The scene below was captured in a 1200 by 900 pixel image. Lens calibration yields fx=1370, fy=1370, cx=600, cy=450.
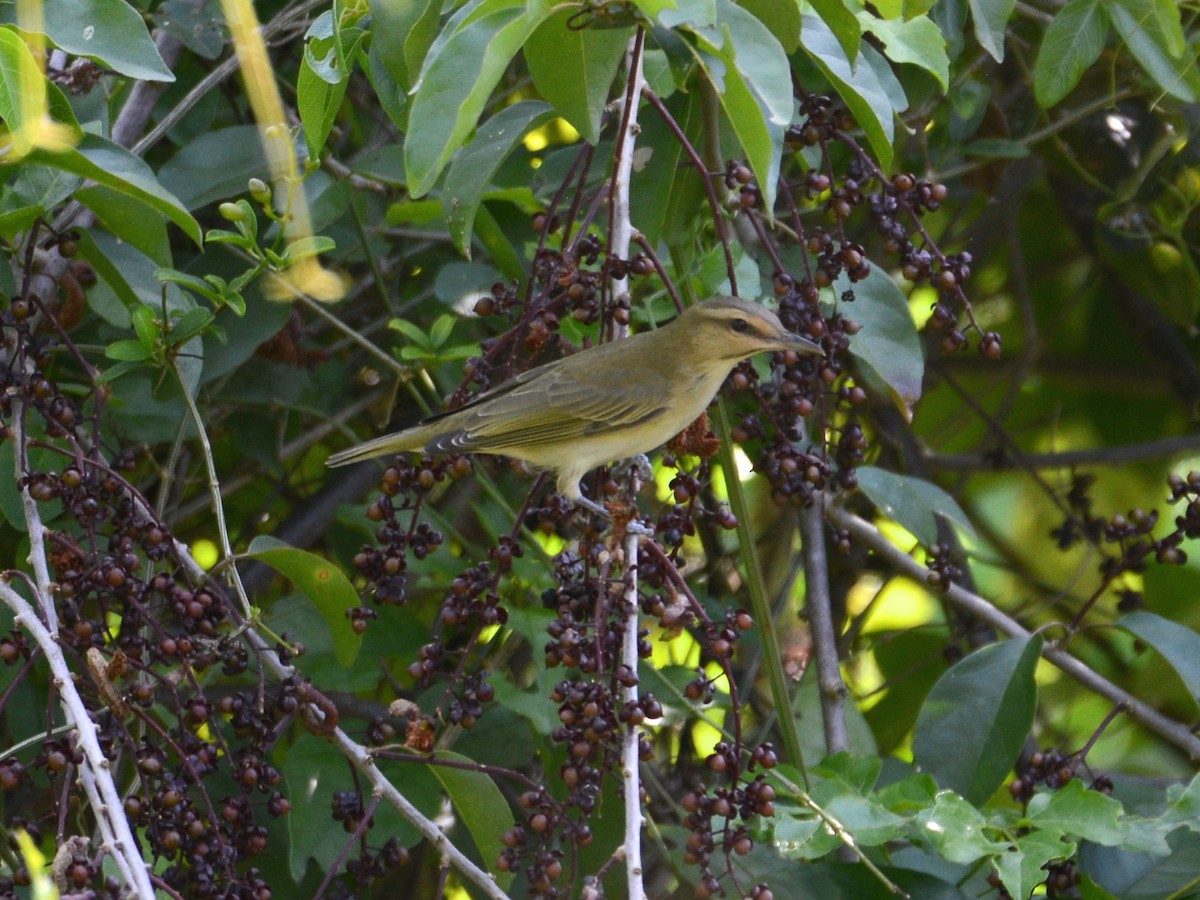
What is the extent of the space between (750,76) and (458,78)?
1.40 ft

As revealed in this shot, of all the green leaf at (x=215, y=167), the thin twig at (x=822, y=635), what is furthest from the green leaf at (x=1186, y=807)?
the green leaf at (x=215, y=167)

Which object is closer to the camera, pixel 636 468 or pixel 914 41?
pixel 914 41

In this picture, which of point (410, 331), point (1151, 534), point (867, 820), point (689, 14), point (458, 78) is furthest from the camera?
point (410, 331)

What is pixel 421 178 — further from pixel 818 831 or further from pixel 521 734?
pixel 521 734

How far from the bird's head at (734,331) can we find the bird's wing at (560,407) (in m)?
0.26

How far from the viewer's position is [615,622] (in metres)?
2.32

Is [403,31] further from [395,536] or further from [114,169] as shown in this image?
[395,536]

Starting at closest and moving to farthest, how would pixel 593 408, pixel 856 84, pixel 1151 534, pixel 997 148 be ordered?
pixel 856 84, pixel 1151 534, pixel 593 408, pixel 997 148

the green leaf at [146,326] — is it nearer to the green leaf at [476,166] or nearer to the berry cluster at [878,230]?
the green leaf at [476,166]

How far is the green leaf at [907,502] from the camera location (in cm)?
319

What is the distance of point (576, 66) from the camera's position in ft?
7.67

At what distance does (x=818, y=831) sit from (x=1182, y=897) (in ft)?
2.54

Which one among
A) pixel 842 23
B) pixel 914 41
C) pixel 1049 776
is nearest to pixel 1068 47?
pixel 914 41

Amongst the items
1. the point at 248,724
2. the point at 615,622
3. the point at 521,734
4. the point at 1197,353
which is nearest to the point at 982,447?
the point at 1197,353
